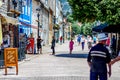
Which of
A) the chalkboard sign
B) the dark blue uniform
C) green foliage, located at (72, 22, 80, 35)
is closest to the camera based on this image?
the dark blue uniform

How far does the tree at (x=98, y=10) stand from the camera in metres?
30.2

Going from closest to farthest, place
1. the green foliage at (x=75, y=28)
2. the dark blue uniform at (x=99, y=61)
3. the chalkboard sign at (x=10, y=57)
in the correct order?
the dark blue uniform at (x=99, y=61), the chalkboard sign at (x=10, y=57), the green foliage at (x=75, y=28)

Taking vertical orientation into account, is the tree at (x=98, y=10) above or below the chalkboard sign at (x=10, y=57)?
above

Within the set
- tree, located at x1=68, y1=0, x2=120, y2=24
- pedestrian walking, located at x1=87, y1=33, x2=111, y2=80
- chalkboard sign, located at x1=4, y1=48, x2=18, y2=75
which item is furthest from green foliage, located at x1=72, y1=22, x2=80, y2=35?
pedestrian walking, located at x1=87, y1=33, x2=111, y2=80

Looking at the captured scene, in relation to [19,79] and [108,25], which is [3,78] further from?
[108,25]

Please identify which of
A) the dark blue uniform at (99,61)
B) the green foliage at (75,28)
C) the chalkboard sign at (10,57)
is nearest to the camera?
the dark blue uniform at (99,61)

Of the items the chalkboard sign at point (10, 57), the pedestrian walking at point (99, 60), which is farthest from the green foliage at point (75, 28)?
the pedestrian walking at point (99, 60)

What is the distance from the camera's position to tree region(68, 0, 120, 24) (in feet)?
99.0

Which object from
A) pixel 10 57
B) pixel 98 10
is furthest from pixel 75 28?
pixel 10 57

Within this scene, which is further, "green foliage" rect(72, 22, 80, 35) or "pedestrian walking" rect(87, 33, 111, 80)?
"green foliage" rect(72, 22, 80, 35)

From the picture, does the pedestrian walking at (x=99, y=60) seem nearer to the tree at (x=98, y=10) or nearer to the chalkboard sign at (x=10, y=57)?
the chalkboard sign at (x=10, y=57)

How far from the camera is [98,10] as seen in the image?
30.5m

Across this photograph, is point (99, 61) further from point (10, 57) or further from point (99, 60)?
point (10, 57)

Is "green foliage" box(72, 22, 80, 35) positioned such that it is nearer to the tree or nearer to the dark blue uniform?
the tree
